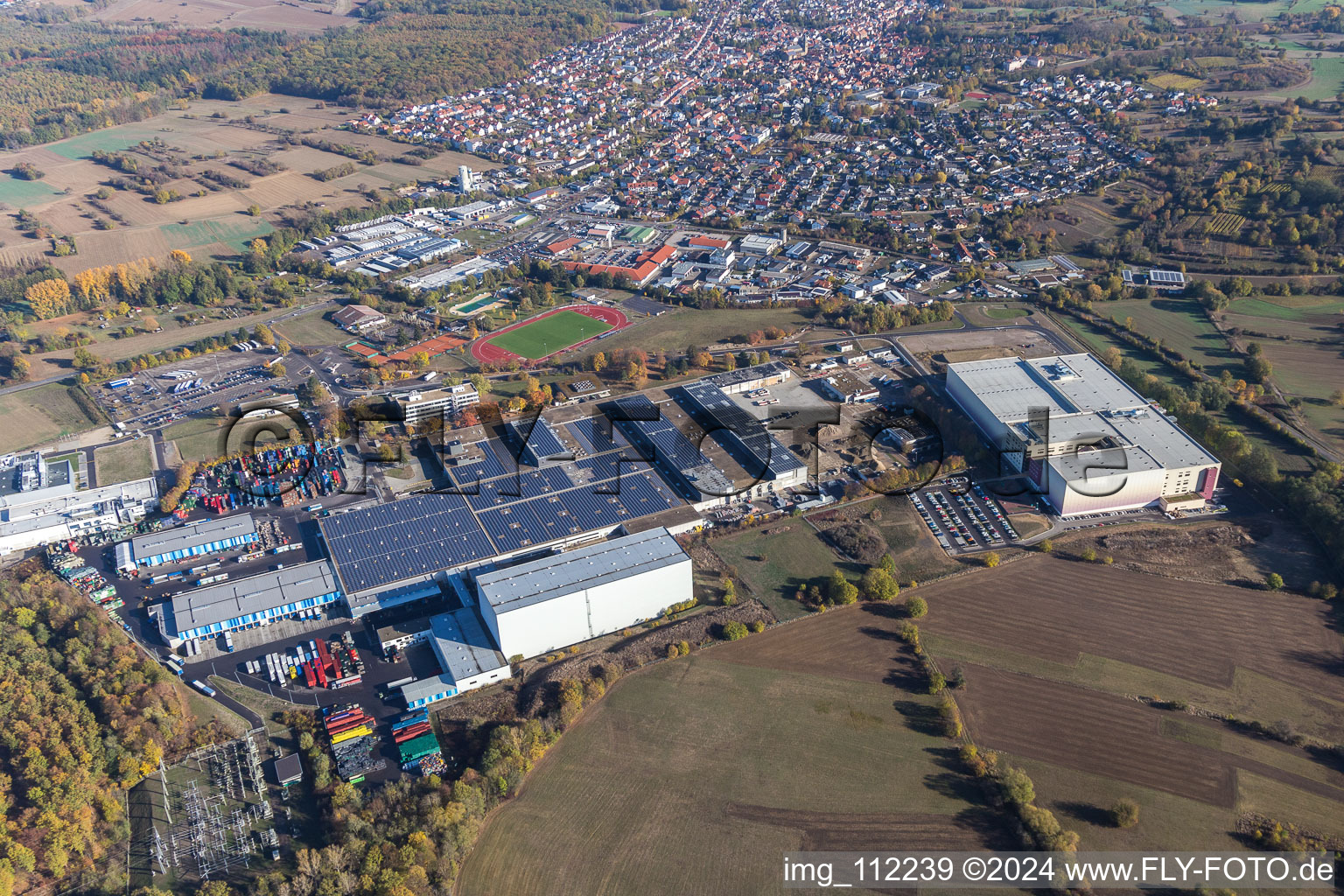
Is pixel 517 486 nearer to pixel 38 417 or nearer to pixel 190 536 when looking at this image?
pixel 190 536

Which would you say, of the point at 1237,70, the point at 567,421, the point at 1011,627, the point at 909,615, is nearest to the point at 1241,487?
the point at 1011,627

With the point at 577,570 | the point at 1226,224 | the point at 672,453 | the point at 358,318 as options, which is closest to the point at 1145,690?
the point at 577,570

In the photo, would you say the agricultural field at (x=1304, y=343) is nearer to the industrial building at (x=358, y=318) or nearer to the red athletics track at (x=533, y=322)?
the red athletics track at (x=533, y=322)

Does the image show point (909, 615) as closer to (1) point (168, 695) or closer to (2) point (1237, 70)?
(1) point (168, 695)

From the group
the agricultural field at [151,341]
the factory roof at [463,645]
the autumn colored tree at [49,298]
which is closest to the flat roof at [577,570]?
the factory roof at [463,645]

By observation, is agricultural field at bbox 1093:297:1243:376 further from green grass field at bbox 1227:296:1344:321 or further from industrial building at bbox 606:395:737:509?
→ industrial building at bbox 606:395:737:509
